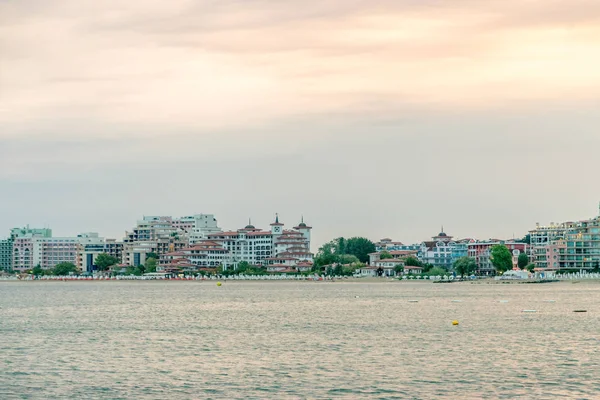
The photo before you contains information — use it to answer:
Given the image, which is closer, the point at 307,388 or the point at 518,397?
the point at 518,397

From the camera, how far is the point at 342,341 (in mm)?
55719

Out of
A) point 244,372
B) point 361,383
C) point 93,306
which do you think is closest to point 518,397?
point 361,383

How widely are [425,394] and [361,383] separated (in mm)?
3465

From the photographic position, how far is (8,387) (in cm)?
3862

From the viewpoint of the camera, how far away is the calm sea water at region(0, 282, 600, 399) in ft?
123

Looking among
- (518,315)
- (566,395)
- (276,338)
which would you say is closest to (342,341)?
(276,338)

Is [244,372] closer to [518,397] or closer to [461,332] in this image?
[518,397]

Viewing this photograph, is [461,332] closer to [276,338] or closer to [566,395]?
[276,338]

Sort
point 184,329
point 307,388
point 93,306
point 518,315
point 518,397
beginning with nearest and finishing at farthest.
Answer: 1. point 518,397
2. point 307,388
3. point 184,329
4. point 518,315
5. point 93,306

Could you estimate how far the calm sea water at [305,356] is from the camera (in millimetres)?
37344

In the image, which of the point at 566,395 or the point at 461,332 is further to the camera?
the point at 461,332

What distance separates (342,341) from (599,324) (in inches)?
822

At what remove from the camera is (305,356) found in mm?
48031

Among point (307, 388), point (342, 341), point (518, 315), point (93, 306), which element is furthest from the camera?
point (93, 306)
